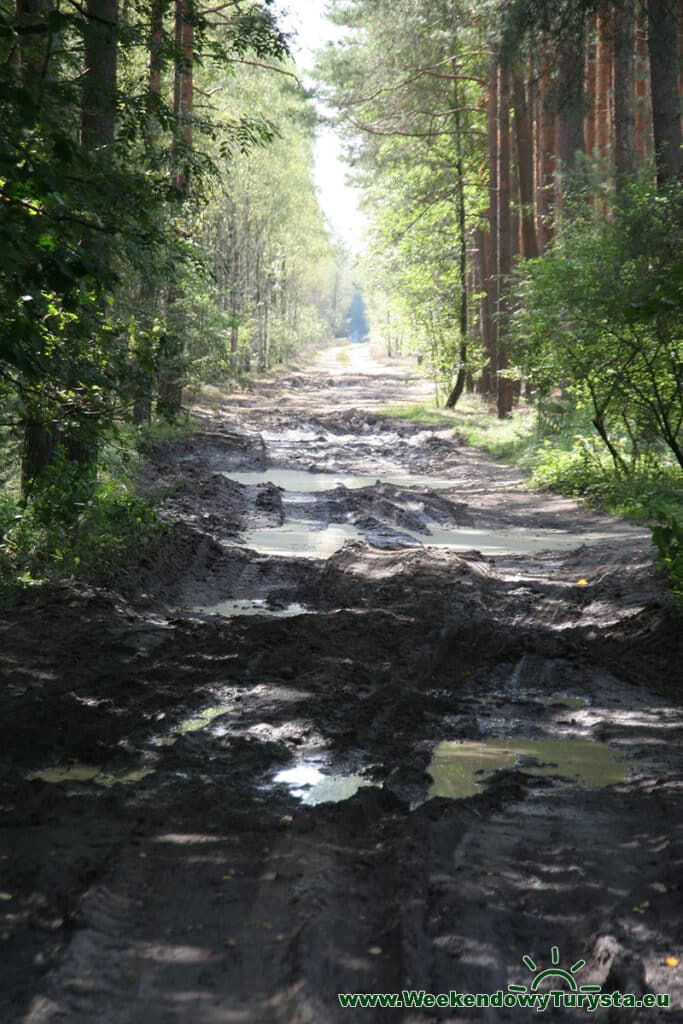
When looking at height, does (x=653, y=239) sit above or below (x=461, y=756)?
above

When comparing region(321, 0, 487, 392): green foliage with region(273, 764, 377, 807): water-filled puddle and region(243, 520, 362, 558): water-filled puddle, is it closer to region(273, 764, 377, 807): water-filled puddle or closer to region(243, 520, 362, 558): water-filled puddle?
region(243, 520, 362, 558): water-filled puddle

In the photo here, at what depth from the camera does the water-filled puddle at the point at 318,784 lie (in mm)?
4586

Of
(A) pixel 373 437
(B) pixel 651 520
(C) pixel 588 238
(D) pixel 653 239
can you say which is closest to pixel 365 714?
(B) pixel 651 520

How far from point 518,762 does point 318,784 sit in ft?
3.73

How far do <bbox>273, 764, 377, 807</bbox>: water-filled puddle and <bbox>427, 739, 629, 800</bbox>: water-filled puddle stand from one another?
0.39m

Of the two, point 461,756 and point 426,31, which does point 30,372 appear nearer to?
point 461,756

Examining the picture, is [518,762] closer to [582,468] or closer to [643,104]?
[582,468]

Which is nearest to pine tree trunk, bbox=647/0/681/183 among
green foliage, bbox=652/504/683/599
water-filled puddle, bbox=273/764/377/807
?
green foliage, bbox=652/504/683/599

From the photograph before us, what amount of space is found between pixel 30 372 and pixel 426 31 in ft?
56.3

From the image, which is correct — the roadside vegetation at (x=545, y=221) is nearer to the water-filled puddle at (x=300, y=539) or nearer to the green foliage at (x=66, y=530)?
the water-filled puddle at (x=300, y=539)

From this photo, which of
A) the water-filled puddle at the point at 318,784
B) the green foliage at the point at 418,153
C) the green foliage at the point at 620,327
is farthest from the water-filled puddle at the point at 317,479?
the water-filled puddle at the point at 318,784

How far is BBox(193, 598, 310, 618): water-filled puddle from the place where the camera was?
8.34m

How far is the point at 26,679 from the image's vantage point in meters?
6.04

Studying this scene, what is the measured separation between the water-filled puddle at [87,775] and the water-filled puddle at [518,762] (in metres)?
1.46
